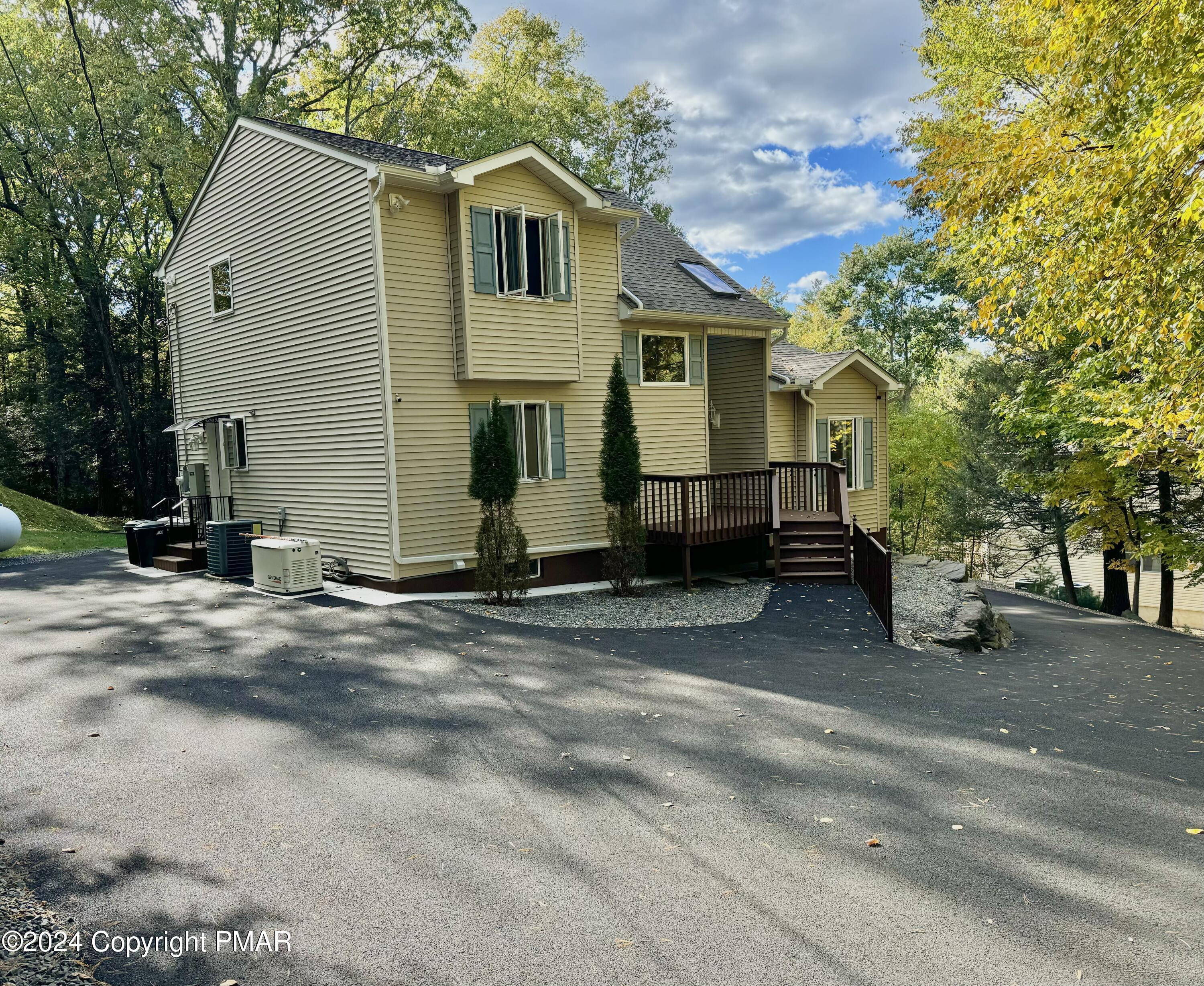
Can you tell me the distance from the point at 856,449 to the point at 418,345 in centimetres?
1151

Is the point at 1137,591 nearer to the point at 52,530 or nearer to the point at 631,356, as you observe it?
the point at 631,356

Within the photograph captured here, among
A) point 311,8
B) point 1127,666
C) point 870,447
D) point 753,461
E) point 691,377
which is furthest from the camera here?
point 311,8

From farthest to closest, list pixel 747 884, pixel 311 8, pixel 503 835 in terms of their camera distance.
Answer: pixel 311 8 < pixel 503 835 < pixel 747 884

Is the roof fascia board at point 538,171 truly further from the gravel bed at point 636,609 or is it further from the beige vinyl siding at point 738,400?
the gravel bed at point 636,609

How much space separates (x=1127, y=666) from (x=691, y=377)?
27.8 ft

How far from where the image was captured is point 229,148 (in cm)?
1391

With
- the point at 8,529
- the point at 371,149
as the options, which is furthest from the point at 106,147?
the point at 371,149

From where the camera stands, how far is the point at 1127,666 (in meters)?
10.5

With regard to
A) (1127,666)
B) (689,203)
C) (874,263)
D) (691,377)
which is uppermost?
(689,203)

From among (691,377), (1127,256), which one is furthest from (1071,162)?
(691,377)

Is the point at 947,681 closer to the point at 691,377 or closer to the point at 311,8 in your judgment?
the point at 691,377

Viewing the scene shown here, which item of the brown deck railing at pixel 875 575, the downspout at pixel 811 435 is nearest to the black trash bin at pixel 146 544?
the brown deck railing at pixel 875 575

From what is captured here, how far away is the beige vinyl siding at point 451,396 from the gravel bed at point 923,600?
5159 millimetres

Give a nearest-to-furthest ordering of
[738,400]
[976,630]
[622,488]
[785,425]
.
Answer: [976,630] → [622,488] → [738,400] → [785,425]
